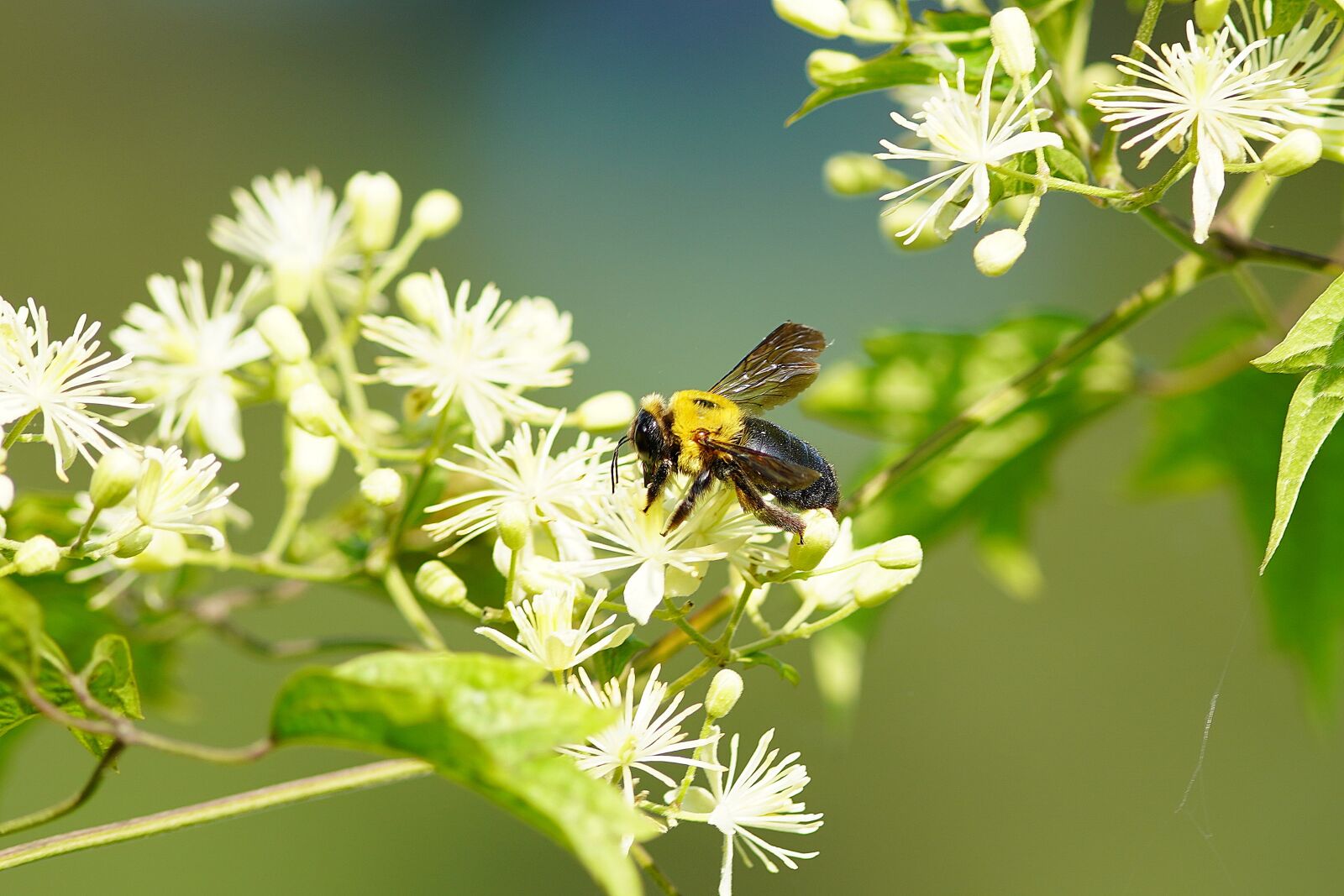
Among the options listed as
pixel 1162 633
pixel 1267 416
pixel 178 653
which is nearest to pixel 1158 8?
pixel 1267 416

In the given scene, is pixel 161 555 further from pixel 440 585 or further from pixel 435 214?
pixel 435 214

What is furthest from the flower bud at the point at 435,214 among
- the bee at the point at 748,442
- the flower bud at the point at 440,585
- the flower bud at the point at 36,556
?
the flower bud at the point at 36,556

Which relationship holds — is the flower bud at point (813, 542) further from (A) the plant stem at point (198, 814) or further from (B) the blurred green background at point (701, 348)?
(B) the blurred green background at point (701, 348)

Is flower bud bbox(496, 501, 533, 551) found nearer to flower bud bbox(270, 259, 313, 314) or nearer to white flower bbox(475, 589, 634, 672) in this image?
white flower bbox(475, 589, 634, 672)

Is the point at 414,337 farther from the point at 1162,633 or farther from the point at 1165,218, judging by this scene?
the point at 1162,633

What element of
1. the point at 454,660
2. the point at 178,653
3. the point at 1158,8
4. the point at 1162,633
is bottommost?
the point at 1162,633

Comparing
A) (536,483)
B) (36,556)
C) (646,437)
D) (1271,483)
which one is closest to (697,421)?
(646,437)
